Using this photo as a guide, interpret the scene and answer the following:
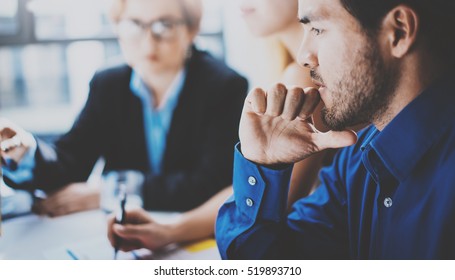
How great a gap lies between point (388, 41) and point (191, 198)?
709mm

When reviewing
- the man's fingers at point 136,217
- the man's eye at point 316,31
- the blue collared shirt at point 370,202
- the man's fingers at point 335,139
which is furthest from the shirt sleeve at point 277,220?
the man's eye at point 316,31

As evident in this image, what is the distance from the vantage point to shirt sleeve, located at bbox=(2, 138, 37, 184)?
4.41ft

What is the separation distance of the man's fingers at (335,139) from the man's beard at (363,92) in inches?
0.9

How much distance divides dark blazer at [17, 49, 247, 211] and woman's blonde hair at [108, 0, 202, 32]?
0.28 feet

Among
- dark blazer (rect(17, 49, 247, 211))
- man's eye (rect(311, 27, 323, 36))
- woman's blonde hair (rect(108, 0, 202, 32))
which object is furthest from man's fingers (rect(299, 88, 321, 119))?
woman's blonde hair (rect(108, 0, 202, 32))

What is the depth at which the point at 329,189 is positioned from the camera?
1220 millimetres


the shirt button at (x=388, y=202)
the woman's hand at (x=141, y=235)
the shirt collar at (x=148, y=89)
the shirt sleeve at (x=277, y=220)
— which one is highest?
the shirt collar at (x=148, y=89)

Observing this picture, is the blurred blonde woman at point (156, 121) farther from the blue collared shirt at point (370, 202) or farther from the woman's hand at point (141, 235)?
the blue collared shirt at point (370, 202)

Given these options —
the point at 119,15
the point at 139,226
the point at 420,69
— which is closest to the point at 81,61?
the point at 119,15

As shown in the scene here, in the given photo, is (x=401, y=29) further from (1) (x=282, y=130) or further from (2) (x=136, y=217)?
(2) (x=136, y=217)

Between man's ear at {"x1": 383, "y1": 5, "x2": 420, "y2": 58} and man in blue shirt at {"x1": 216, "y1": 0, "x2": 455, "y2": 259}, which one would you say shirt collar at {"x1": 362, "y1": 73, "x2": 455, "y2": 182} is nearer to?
man in blue shirt at {"x1": 216, "y1": 0, "x2": 455, "y2": 259}

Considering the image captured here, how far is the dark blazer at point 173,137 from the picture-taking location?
129cm

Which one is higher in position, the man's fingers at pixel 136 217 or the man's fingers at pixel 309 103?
the man's fingers at pixel 309 103

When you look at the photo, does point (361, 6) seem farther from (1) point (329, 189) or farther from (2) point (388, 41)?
(1) point (329, 189)
